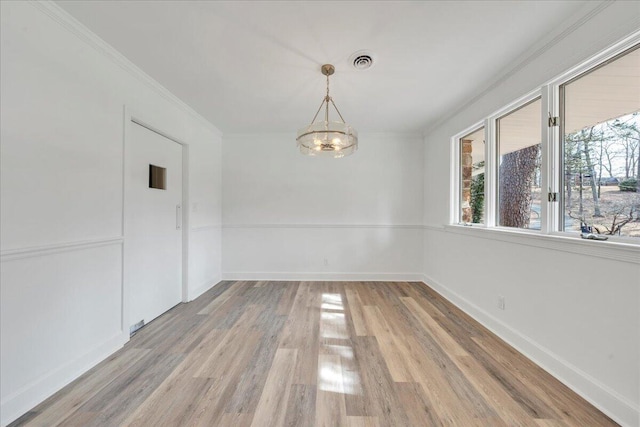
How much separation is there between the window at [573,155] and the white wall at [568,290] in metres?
0.13

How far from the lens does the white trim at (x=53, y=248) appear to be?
56.8 inches

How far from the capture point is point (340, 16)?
1.70 m

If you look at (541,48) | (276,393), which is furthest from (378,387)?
(541,48)

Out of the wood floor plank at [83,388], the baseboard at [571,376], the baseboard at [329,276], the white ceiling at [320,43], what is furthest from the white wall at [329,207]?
the wood floor plank at [83,388]

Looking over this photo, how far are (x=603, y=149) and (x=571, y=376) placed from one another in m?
1.53

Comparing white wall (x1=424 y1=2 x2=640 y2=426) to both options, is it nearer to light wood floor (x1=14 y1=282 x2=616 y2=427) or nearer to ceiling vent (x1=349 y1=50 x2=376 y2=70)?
light wood floor (x1=14 y1=282 x2=616 y2=427)

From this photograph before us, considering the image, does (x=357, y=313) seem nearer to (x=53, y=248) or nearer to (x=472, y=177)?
(x=472, y=177)

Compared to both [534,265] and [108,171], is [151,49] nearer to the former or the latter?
[108,171]

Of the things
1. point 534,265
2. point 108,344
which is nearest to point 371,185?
point 534,265

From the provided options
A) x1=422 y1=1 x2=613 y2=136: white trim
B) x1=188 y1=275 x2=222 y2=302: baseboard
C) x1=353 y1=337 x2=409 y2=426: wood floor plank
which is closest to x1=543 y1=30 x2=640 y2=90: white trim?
x1=422 y1=1 x2=613 y2=136: white trim

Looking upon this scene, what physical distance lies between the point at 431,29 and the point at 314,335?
8.86ft

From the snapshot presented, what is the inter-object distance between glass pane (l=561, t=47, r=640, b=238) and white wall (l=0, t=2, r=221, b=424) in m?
3.60

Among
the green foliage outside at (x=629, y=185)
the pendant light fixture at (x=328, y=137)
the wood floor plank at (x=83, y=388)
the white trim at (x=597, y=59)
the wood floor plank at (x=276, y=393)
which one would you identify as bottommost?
the wood floor plank at (x=83, y=388)

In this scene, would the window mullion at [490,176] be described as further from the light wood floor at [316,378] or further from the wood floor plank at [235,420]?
the wood floor plank at [235,420]
